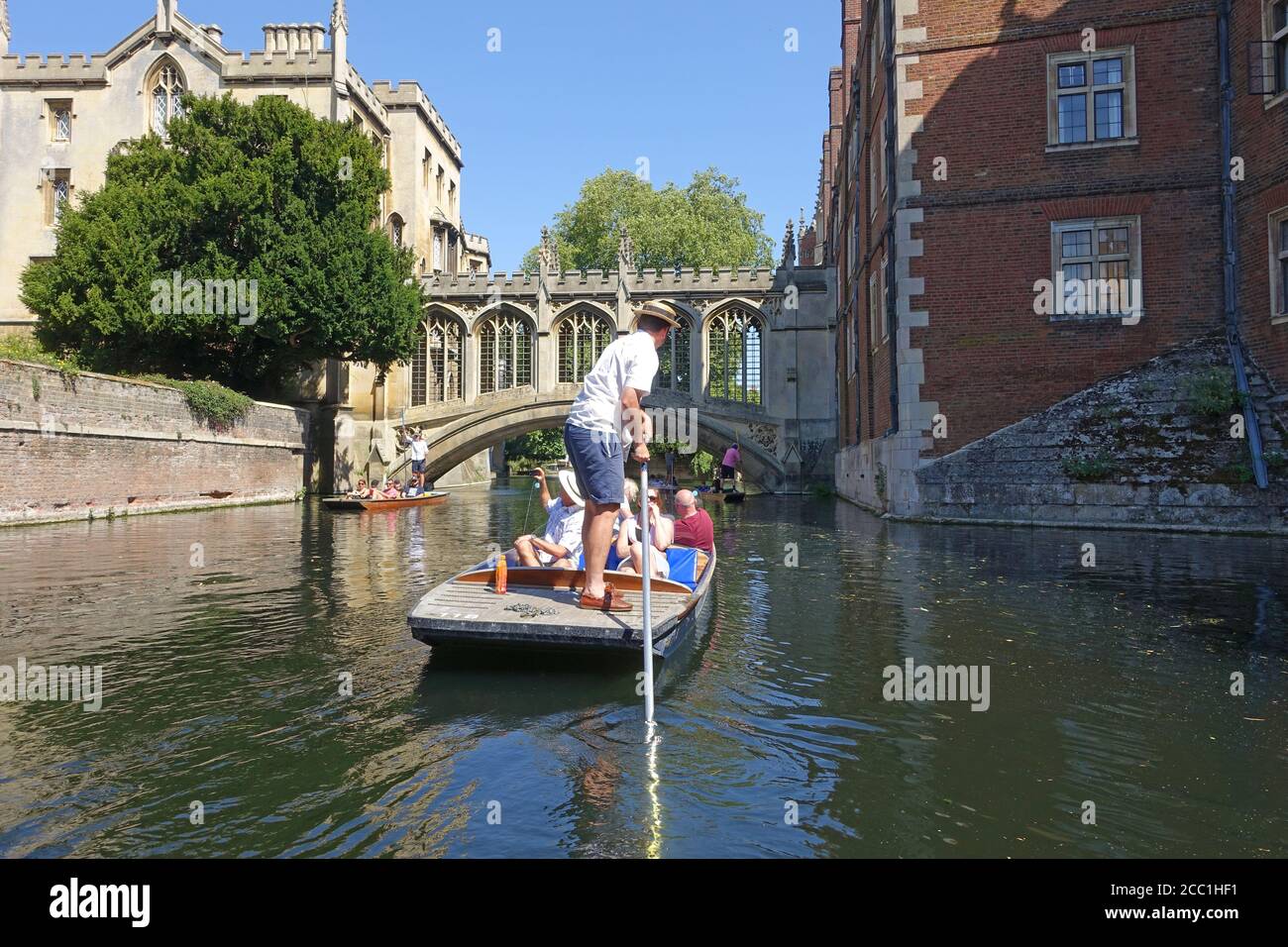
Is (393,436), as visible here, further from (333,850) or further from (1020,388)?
(333,850)

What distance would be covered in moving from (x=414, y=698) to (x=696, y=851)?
231cm

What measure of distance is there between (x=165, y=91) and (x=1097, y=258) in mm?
32891

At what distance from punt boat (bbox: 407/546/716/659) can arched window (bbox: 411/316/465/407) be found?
29308 mm

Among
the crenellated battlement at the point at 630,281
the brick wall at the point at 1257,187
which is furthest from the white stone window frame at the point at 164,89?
the brick wall at the point at 1257,187

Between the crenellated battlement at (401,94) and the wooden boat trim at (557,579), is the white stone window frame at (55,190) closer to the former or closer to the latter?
the crenellated battlement at (401,94)

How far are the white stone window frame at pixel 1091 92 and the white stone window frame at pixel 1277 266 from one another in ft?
8.55

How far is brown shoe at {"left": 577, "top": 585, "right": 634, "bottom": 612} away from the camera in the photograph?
5375 millimetres

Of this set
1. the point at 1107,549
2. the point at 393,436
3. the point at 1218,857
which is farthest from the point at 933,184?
the point at 393,436

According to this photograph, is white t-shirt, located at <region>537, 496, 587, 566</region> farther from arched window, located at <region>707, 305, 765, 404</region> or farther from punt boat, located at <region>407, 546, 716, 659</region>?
arched window, located at <region>707, 305, 765, 404</region>

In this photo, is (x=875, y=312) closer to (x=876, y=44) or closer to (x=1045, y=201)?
(x=1045, y=201)

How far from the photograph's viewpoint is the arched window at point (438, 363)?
34562 millimetres

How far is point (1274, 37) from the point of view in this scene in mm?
13234

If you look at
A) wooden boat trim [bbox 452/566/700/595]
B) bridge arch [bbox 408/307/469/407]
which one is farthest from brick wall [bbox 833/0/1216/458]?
bridge arch [bbox 408/307/469/407]

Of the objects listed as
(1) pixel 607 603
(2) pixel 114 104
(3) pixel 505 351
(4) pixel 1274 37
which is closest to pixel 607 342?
(3) pixel 505 351
